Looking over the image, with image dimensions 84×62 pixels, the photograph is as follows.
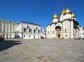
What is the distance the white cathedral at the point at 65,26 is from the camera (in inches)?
2028

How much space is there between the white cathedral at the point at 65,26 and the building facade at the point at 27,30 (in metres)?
14.7

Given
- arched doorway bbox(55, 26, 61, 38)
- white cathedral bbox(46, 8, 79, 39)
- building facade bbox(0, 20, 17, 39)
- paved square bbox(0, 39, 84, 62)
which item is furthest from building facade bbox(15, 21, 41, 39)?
paved square bbox(0, 39, 84, 62)

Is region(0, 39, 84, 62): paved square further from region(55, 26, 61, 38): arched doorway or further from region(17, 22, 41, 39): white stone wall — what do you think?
region(17, 22, 41, 39): white stone wall

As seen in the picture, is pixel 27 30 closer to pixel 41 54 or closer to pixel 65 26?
pixel 65 26

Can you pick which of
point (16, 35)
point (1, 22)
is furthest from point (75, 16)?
point (1, 22)

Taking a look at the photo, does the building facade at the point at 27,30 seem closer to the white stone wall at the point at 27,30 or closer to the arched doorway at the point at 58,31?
the white stone wall at the point at 27,30

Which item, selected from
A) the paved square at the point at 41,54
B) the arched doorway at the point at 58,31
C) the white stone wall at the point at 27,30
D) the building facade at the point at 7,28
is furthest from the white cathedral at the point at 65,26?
the paved square at the point at 41,54

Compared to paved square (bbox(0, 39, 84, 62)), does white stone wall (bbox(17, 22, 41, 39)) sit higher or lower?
→ higher

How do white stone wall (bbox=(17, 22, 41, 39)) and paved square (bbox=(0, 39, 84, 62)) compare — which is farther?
white stone wall (bbox=(17, 22, 41, 39))

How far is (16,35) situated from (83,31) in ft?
147

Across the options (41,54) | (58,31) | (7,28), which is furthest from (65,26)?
(41,54)

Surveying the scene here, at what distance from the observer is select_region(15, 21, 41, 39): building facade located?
230 ft

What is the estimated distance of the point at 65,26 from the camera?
53.2 metres

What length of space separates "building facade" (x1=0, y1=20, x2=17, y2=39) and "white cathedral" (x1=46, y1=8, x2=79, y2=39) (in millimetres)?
20731
